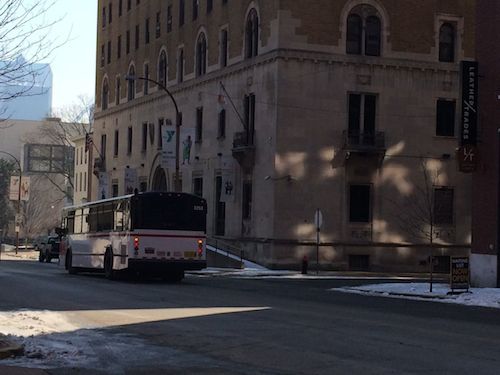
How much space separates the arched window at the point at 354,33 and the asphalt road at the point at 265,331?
21.5m

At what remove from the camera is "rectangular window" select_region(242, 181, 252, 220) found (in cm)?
4391

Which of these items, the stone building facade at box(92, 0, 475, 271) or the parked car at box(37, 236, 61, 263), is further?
the parked car at box(37, 236, 61, 263)

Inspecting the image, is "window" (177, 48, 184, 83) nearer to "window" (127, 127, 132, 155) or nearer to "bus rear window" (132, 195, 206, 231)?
"window" (127, 127, 132, 155)

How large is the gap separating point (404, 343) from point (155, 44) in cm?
4939

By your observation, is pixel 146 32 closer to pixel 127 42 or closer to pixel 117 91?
pixel 127 42

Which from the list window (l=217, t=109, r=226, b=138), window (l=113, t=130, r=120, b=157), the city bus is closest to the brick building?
the city bus

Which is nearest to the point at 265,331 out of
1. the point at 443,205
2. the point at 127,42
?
the point at 443,205

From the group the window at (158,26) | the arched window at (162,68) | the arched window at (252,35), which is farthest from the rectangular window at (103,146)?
the arched window at (252,35)

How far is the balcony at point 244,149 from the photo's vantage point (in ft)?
141

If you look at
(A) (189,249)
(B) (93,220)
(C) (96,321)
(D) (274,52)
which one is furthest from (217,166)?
(C) (96,321)

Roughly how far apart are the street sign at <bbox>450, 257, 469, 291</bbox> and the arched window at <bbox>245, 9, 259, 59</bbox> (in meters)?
22.4

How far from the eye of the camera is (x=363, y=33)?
42.4m

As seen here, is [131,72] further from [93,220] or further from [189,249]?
[189,249]

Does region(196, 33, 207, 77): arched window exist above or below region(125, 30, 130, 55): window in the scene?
below
